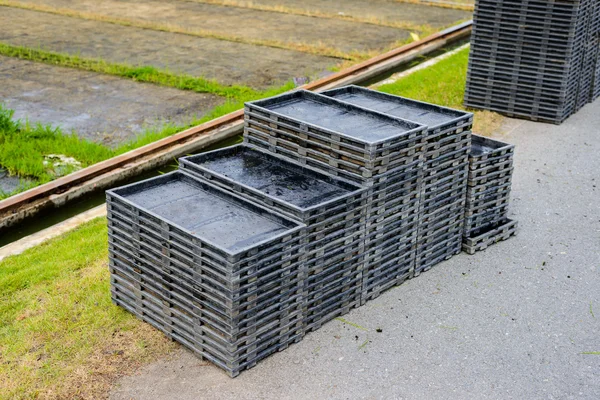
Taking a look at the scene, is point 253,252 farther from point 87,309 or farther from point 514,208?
point 514,208

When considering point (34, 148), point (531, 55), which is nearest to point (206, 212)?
point (34, 148)

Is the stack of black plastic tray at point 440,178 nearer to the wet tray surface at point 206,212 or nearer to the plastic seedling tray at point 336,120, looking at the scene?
the plastic seedling tray at point 336,120

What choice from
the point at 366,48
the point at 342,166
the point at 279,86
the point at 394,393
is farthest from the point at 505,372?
the point at 366,48

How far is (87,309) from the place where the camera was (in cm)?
797

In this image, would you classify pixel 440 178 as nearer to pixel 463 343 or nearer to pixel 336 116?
pixel 336 116

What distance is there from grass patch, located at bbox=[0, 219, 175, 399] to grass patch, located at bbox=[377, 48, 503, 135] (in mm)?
7132

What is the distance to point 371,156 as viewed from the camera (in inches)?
299

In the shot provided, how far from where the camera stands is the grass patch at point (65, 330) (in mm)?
6918

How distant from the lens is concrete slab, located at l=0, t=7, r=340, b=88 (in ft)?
56.2

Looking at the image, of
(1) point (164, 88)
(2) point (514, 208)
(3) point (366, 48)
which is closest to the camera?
(2) point (514, 208)

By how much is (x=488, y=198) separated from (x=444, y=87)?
6.50 m

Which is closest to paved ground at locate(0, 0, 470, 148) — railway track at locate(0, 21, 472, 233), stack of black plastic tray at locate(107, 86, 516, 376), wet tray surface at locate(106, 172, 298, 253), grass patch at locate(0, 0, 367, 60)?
grass patch at locate(0, 0, 367, 60)

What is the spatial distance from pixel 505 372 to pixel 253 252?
96.8 inches

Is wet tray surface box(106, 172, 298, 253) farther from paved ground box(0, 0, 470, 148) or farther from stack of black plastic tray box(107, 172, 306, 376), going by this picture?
paved ground box(0, 0, 470, 148)
